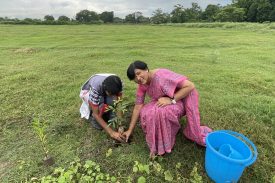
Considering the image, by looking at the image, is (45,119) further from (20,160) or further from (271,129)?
(271,129)

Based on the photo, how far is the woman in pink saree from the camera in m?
2.49

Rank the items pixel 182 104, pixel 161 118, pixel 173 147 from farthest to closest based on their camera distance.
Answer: pixel 173 147 → pixel 182 104 → pixel 161 118

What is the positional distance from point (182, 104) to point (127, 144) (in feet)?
2.78

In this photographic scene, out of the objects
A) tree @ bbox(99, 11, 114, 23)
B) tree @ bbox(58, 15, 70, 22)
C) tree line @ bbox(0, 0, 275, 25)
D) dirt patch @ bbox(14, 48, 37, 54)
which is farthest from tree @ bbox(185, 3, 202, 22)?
dirt patch @ bbox(14, 48, 37, 54)

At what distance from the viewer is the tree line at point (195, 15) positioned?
146 feet

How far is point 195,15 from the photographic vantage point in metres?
55.1

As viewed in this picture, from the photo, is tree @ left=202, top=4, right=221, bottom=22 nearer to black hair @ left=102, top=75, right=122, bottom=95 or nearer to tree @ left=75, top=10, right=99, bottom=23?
tree @ left=75, top=10, right=99, bottom=23

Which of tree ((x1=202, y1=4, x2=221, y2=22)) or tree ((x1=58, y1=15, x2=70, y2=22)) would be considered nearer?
tree ((x1=58, y1=15, x2=70, y2=22))

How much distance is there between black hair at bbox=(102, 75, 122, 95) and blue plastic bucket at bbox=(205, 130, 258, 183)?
1.09m

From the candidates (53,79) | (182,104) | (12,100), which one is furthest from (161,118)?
(53,79)

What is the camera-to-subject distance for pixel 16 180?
2.56 meters

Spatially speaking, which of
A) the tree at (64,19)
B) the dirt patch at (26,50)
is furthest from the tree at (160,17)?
the dirt patch at (26,50)

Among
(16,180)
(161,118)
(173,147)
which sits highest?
(161,118)

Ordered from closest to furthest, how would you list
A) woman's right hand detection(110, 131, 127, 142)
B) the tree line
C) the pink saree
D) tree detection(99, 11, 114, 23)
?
the pink saree, woman's right hand detection(110, 131, 127, 142), the tree line, tree detection(99, 11, 114, 23)
